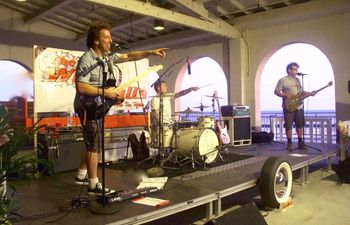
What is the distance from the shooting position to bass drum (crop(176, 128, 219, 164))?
4.25 meters

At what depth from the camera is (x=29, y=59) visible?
916 cm

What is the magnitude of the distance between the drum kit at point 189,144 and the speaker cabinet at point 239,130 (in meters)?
1.74

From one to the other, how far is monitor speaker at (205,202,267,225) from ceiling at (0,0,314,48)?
423 cm

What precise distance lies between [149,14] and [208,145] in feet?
10.0

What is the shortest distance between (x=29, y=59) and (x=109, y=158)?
5393 millimetres

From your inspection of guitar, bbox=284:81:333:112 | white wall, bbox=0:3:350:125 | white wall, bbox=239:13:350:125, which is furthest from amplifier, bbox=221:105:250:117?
white wall, bbox=239:13:350:125

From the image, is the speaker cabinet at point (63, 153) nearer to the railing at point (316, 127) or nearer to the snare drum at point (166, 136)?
the snare drum at point (166, 136)

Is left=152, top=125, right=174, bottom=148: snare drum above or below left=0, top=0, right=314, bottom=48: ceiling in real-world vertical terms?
below

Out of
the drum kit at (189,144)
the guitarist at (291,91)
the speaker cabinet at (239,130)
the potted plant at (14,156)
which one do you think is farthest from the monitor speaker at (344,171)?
the potted plant at (14,156)

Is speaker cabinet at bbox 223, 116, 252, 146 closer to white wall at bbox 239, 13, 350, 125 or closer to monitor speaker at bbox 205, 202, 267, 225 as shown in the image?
white wall at bbox 239, 13, 350, 125

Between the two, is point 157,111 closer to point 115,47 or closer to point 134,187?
point 134,187

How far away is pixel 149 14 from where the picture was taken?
621 cm

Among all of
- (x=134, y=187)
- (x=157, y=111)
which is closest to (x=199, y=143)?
(x=157, y=111)

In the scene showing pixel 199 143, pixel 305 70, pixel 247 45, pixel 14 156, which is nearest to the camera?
pixel 14 156
